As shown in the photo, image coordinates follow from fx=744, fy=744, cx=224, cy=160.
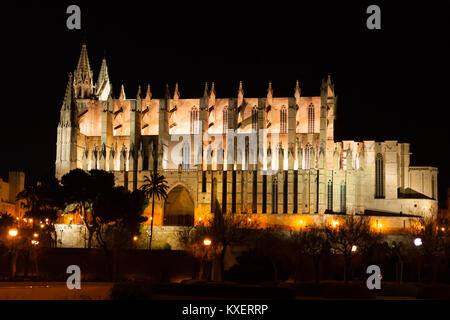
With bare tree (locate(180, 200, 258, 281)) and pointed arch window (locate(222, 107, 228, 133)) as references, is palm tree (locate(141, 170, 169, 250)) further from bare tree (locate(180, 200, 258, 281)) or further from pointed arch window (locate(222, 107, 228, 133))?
pointed arch window (locate(222, 107, 228, 133))

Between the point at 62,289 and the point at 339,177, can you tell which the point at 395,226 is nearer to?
the point at 339,177

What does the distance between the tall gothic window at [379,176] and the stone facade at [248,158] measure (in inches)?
3.6

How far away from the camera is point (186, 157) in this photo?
236 feet

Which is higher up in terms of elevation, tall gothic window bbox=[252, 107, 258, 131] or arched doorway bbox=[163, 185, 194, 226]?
tall gothic window bbox=[252, 107, 258, 131]

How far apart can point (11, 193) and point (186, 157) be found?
79.8 ft

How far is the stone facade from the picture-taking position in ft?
218

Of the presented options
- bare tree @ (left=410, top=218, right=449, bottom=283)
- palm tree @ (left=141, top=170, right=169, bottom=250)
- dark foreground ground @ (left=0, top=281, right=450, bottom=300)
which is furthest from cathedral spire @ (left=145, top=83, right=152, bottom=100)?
dark foreground ground @ (left=0, top=281, right=450, bottom=300)

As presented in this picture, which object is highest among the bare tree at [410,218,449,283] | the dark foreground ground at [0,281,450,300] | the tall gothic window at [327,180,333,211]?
the tall gothic window at [327,180,333,211]

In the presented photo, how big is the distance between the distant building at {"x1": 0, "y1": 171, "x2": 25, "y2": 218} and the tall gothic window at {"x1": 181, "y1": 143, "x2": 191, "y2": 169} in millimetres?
20922

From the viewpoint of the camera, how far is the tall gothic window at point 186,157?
71625mm

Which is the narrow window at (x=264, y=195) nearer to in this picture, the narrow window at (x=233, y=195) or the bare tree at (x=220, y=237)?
the narrow window at (x=233, y=195)

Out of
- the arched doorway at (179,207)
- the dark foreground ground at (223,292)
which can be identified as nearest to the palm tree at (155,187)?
the arched doorway at (179,207)

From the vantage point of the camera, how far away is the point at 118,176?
230 ft

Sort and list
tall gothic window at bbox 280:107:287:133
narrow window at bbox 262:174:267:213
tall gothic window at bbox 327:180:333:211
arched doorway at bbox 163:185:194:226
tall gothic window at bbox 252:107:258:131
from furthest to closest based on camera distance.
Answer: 1. tall gothic window at bbox 280:107:287:133
2. tall gothic window at bbox 252:107:258:131
3. arched doorway at bbox 163:185:194:226
4. narrow window at bbox 262:174:267:213
5. tall gothic window at bbox 327:180:333:211
